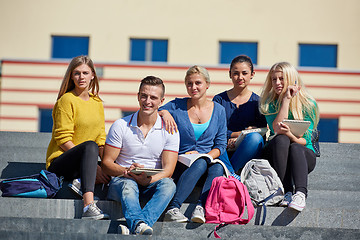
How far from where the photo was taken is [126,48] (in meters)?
14.2

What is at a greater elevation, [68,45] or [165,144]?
[68,45]

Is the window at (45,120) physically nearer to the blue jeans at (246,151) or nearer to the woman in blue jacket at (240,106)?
the woman in blue jacket at (240,106)

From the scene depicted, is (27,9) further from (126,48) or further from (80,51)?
(126,48)

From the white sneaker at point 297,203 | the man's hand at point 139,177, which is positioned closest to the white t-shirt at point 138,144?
the man's hand at point 139,177

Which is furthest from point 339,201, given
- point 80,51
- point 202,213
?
point 80,51

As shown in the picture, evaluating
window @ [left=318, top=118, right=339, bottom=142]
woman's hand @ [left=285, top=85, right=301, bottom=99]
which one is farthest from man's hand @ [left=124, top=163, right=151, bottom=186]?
window @ [left=318, top=118, right=339, bottom=142]

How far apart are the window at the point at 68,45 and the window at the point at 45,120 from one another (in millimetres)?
1457

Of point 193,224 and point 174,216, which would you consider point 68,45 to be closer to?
point 174,216

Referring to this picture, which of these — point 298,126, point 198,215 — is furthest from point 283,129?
point 198,215

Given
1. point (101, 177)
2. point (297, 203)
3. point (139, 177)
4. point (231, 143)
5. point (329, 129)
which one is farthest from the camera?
point (329, 129)

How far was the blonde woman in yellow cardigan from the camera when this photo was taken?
4746 millimetres

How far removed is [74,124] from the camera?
525cm

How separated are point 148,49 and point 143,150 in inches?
380

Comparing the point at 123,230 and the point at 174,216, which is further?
the point at 174,216
